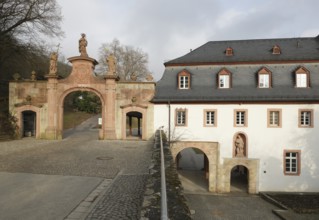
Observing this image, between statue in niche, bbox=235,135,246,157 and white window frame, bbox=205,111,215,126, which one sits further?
white window frame, bbox=205,111,215,126

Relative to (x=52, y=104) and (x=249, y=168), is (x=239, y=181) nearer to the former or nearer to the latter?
(x=249, y=168)

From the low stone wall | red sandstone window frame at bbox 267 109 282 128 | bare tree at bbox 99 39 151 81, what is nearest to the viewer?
the low stone wall

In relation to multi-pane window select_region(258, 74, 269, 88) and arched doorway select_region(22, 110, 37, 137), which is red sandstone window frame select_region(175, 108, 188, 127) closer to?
multi-pane window select_region(258, 74, 269, 88)

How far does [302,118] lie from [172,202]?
17957mm

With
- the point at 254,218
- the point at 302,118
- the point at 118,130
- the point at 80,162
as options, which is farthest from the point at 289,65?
the point at 80,162

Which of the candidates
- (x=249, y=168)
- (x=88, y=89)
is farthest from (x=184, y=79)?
(x=249, y=168)

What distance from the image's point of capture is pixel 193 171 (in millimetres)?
25844

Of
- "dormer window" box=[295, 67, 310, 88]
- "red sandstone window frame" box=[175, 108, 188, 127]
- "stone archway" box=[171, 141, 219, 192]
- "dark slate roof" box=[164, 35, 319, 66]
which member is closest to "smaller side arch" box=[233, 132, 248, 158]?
"stone archway" box=[171, 141, 219, 192]

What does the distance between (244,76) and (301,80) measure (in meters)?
4.06

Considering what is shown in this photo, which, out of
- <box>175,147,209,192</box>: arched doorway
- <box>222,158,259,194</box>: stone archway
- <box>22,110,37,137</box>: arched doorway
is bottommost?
<box>175,147,209,192</box>: arched doorway

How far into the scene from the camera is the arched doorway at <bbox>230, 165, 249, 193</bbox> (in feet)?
66.9

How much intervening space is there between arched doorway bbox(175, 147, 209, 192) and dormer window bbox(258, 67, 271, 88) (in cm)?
722

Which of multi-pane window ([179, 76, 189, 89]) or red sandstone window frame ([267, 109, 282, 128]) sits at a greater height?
multi-pane window ([179, 76, 189, 89])

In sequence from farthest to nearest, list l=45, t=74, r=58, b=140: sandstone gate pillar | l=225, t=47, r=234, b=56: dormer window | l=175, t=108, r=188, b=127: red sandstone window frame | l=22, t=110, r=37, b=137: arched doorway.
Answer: l=225, t=47, r=234, b=56: dormer window
l=22, t=110, r=37, b=137: arched doorway
l=175, t=108, r=188, b=127: red sandstone window frame
l=45, t=74, r=58, b=140: sandstone gate pillar
